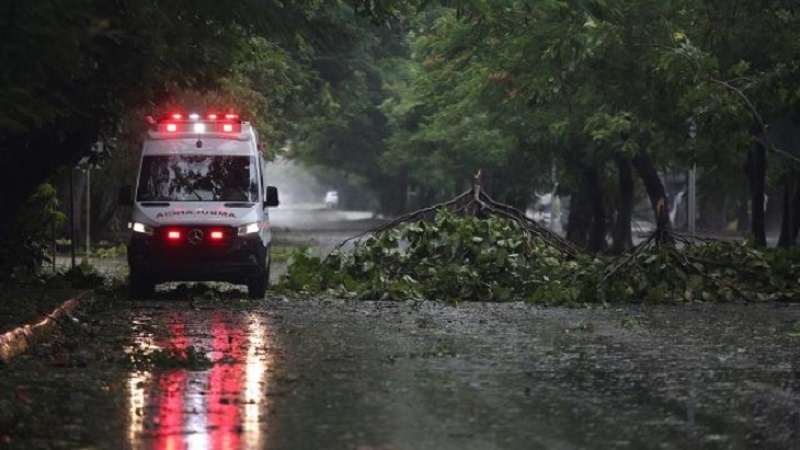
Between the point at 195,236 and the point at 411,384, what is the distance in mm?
9072

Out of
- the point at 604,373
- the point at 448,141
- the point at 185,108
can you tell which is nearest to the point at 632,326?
the point at 604,373

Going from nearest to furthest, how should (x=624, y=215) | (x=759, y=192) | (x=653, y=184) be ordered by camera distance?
(x=759, y=192) < (x=653, y=184) < (x=624, y=215)

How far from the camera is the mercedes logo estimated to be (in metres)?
19.2

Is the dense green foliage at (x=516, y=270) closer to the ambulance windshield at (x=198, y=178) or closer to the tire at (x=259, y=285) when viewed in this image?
the tire at (x=259, y=285)

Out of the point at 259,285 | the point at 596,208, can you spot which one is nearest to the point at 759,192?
the point at 596,208

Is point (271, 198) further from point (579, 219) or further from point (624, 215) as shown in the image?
point (579, 219)

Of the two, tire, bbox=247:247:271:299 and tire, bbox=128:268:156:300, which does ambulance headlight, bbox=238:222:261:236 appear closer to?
tire, bbox=247:247:271:299

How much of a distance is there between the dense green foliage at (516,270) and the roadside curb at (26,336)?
22.1ft

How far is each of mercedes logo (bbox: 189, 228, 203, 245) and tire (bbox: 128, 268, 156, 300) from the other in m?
1.01

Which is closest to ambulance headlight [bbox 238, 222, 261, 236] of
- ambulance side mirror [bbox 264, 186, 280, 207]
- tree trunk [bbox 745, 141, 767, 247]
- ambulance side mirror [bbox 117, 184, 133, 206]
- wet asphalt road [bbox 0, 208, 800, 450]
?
ambulance side mirror [bbox 264, 186, 280, 207]

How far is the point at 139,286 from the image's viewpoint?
19.7 m

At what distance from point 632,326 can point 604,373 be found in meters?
4.70

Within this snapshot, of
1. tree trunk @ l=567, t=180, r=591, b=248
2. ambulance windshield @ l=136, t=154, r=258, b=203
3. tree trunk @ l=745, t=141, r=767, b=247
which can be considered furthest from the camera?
tree trunk @ l=567, t=180, r=591, b=248

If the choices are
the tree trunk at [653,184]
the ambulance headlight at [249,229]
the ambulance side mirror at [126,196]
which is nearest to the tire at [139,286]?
the ambulance side mirror at [126,196]
